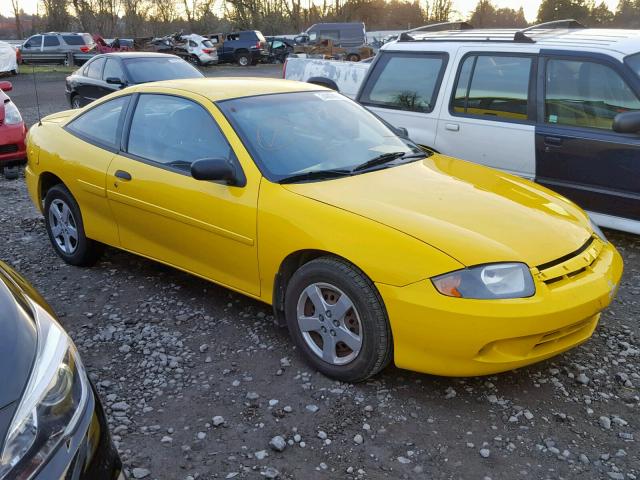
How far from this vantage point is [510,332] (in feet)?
9.27

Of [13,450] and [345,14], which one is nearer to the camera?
[13,450]

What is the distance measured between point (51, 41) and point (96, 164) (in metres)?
29.6

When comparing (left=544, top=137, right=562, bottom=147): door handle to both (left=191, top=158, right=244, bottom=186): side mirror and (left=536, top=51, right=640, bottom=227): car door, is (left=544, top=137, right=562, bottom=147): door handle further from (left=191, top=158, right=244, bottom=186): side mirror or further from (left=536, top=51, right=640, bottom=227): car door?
(left=191, top=158, right=244, bottom=186): side mirror

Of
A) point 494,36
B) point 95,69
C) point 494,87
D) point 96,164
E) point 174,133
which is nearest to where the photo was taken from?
point 174,133

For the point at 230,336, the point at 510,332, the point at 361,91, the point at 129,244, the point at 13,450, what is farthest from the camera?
the point at 361,91

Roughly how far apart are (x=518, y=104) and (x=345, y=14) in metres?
56.4

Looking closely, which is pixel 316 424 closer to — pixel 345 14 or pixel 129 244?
pixel 129 244

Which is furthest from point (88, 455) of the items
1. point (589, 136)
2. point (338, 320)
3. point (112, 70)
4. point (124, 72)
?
point (112, 70)

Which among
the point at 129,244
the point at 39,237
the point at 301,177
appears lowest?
the point at 39,237

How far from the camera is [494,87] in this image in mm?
5500

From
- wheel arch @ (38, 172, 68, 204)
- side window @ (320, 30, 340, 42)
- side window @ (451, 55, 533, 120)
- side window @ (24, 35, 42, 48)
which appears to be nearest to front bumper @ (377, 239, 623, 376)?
side window @ (451, 55, 533, 120)

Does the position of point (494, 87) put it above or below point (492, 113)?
above

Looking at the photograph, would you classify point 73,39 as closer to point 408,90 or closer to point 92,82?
point 92,82

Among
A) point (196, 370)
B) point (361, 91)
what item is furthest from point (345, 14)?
point (196, 370)
